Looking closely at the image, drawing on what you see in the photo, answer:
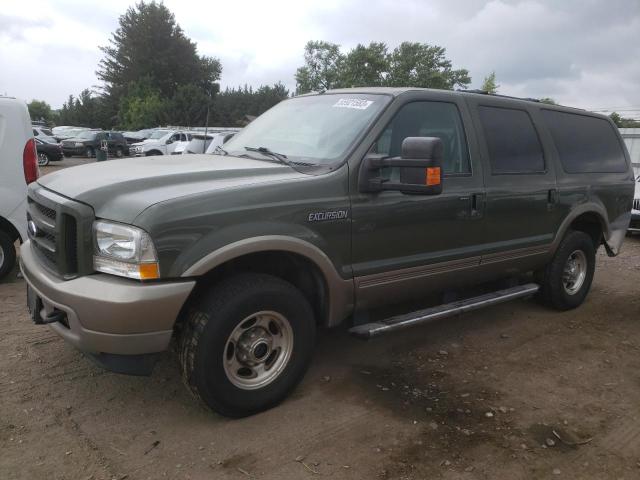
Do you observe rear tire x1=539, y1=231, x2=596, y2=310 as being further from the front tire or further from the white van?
the white van

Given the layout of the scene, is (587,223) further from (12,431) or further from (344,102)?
(12,431)

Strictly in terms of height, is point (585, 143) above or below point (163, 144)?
above

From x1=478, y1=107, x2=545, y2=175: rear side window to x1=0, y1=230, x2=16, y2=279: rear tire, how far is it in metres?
4.84

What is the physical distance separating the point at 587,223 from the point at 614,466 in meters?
3.18

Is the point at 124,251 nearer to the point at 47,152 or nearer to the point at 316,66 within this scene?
the point at 47,152

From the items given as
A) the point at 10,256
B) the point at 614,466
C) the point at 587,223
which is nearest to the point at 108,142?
the point at 10,256

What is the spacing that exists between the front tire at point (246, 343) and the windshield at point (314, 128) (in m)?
0.97

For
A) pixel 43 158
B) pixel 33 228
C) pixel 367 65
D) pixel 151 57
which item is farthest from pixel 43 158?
pixel 151 57

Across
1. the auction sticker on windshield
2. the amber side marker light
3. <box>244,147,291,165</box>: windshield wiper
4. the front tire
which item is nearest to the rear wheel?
<box>244,147,291,165</box>: windshield wiper

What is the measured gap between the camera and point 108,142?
2708 centimetres

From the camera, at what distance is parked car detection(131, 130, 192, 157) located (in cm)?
2386

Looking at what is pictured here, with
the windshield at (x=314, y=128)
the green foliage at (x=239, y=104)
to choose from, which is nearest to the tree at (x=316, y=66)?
the green foliage at (x=239, y=104)

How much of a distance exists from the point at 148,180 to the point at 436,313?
7.26 feet

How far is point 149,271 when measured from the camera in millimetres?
2652
